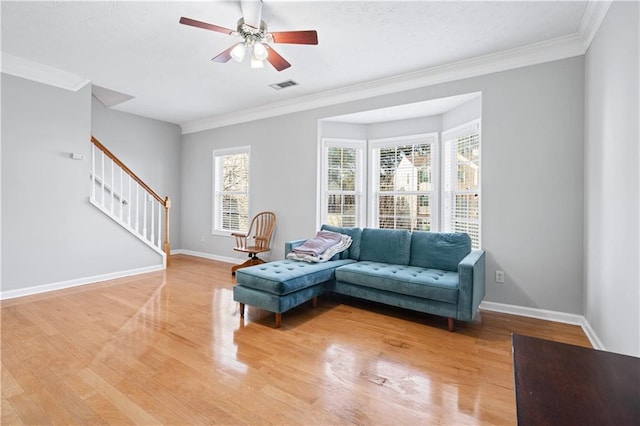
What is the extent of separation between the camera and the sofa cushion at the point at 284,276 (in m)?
2.89

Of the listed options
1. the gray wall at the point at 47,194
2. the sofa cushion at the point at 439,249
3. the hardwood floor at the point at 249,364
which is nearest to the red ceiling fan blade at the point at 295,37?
the sofa cushion at the point at 439,249

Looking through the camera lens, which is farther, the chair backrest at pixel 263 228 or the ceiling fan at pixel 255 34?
the chair backrest at pixel 263 228

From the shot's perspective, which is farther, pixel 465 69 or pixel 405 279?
pixel 465 69

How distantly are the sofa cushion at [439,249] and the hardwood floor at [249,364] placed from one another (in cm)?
61

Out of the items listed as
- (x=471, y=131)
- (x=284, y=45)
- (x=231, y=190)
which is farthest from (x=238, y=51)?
(x=231, y=190)

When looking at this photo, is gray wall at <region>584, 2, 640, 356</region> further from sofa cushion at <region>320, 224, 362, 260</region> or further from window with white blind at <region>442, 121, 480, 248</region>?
sofa cushion at <region>320, 224, 362, 260</region>

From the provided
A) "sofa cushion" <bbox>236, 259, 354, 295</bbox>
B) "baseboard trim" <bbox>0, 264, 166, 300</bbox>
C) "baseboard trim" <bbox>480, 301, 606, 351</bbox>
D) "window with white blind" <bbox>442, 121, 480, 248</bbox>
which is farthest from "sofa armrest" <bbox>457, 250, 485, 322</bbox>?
"baseboard trim" <bbox>0, 264, 166, 300</bbox>

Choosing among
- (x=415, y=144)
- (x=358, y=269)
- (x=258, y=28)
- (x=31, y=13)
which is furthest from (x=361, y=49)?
(x=31, y=13)

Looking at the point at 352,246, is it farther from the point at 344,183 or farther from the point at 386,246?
the point at 344,183

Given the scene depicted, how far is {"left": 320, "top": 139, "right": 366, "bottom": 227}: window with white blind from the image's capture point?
4805 mm

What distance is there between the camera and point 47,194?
3.94 m

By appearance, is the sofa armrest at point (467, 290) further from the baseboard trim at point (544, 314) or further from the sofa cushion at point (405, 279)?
the baseboard trim at point (544, 314)

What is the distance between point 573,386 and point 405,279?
223cm

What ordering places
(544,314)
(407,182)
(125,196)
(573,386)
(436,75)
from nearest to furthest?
(573,386)
(544,314)
(436,75)
(407,182)
(125,196)
